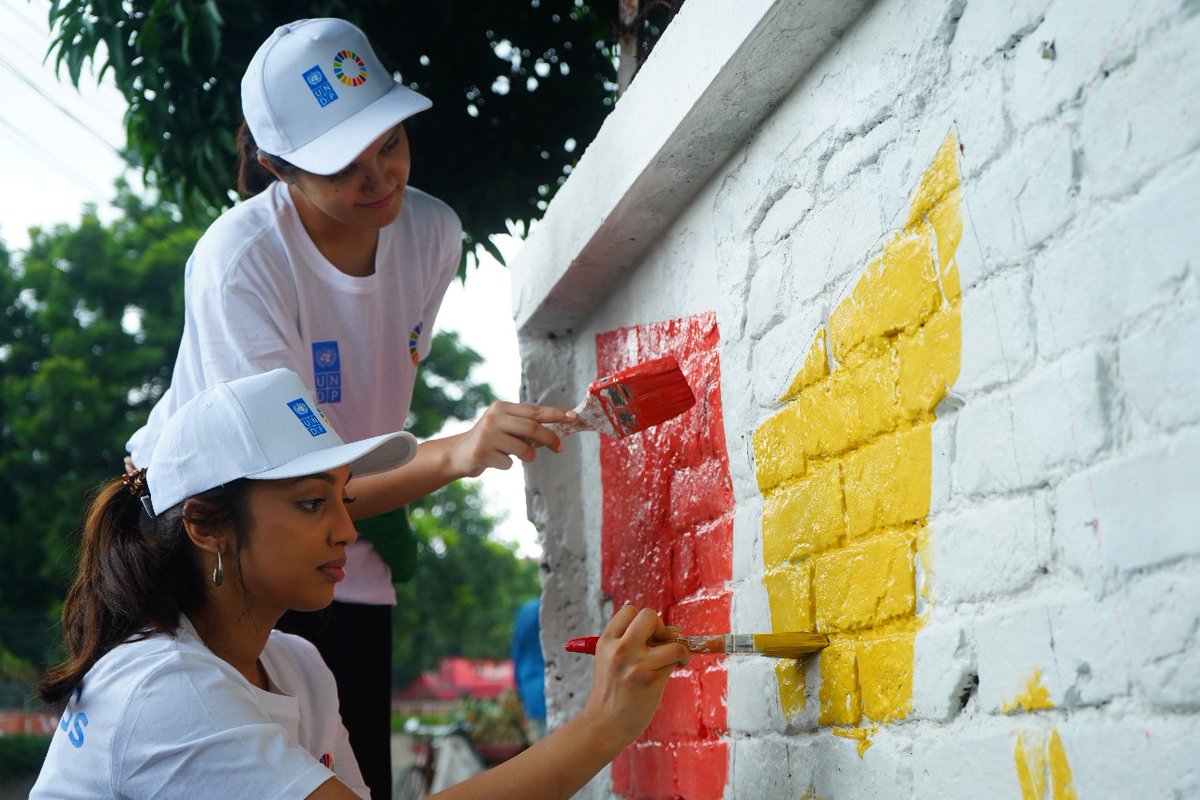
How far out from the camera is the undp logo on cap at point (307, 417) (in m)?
2.05

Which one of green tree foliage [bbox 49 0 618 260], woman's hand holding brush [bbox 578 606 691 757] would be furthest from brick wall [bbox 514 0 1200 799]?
green tree foliage [bbox 49 0 618 260]

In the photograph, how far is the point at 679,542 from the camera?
2.33m

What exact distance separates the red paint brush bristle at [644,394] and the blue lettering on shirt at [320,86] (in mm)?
865

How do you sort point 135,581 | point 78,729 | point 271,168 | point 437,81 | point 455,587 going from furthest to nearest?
point 455,587 → point 437,81 → point 271,168 → point 135,581 → point 78,729

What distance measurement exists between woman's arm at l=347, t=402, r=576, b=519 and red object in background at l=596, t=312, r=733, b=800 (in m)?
0.25

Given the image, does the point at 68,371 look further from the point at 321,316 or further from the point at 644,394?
the point at 644,394

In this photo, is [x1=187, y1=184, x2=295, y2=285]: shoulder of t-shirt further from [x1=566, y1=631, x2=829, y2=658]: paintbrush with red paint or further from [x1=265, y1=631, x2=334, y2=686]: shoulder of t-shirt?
[x1=566, y1=631, x2=829, y2=658]: paintbrush with red paint

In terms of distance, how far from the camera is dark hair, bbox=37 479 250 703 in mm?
1924

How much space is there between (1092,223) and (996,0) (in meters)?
0.31

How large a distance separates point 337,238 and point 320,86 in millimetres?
309

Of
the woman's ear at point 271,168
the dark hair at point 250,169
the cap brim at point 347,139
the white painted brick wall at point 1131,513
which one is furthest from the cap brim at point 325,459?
the white painted brick wall at point 1131,513

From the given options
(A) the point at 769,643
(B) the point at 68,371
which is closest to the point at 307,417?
(A) the point at 769,643

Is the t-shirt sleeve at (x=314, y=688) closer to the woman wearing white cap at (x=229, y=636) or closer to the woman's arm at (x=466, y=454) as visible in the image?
the woman wearing white cap at (x=229, y=636)

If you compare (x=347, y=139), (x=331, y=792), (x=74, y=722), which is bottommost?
(x=331, y=792)
